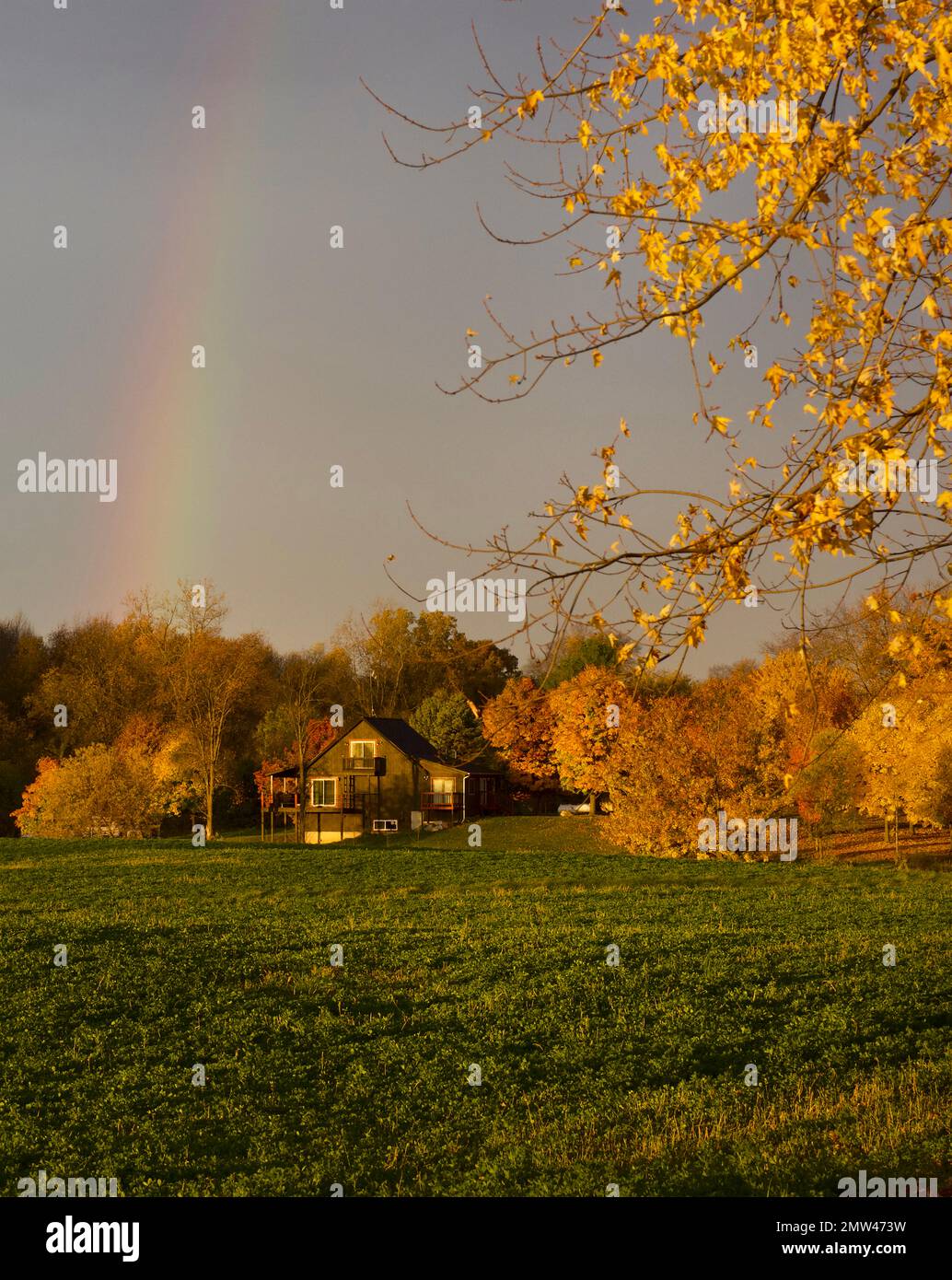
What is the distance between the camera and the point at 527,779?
7519cm

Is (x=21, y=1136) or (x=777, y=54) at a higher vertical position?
(x=777, y=54)

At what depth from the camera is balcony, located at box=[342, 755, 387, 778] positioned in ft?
222

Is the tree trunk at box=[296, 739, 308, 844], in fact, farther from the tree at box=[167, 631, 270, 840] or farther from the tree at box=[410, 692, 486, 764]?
the tree at box=[410, 692, 486, 764]

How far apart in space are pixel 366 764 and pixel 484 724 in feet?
204

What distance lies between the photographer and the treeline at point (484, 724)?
8.39 metres

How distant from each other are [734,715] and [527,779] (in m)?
39.4

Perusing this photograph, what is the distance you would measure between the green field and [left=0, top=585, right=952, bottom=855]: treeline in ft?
9.17

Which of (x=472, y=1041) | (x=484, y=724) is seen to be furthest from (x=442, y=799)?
(x=484, y=724)

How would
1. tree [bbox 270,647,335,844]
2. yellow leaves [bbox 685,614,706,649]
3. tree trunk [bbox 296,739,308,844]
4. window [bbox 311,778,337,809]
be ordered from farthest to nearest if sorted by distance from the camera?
window [bbox 311,778,337,809]
tree [bbox 270,647,335,844]
tree trunk [bbox 296,739,308,844]
yellow leaves [bbox 685,614,706,649]

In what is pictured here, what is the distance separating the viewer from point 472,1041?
1216 cm

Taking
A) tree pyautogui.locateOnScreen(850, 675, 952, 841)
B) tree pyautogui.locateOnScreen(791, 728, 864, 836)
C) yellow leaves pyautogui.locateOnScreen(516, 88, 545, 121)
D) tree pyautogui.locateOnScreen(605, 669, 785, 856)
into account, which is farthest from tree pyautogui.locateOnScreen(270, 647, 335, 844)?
yellow leaves pyautogui.locateOnScreen(516, 88, 545, 121)

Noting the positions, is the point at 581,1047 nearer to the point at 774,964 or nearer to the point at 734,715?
the point at 774,964

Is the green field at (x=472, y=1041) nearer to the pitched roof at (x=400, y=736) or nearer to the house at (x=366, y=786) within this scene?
the pitched roof at (x=400, y=736)
